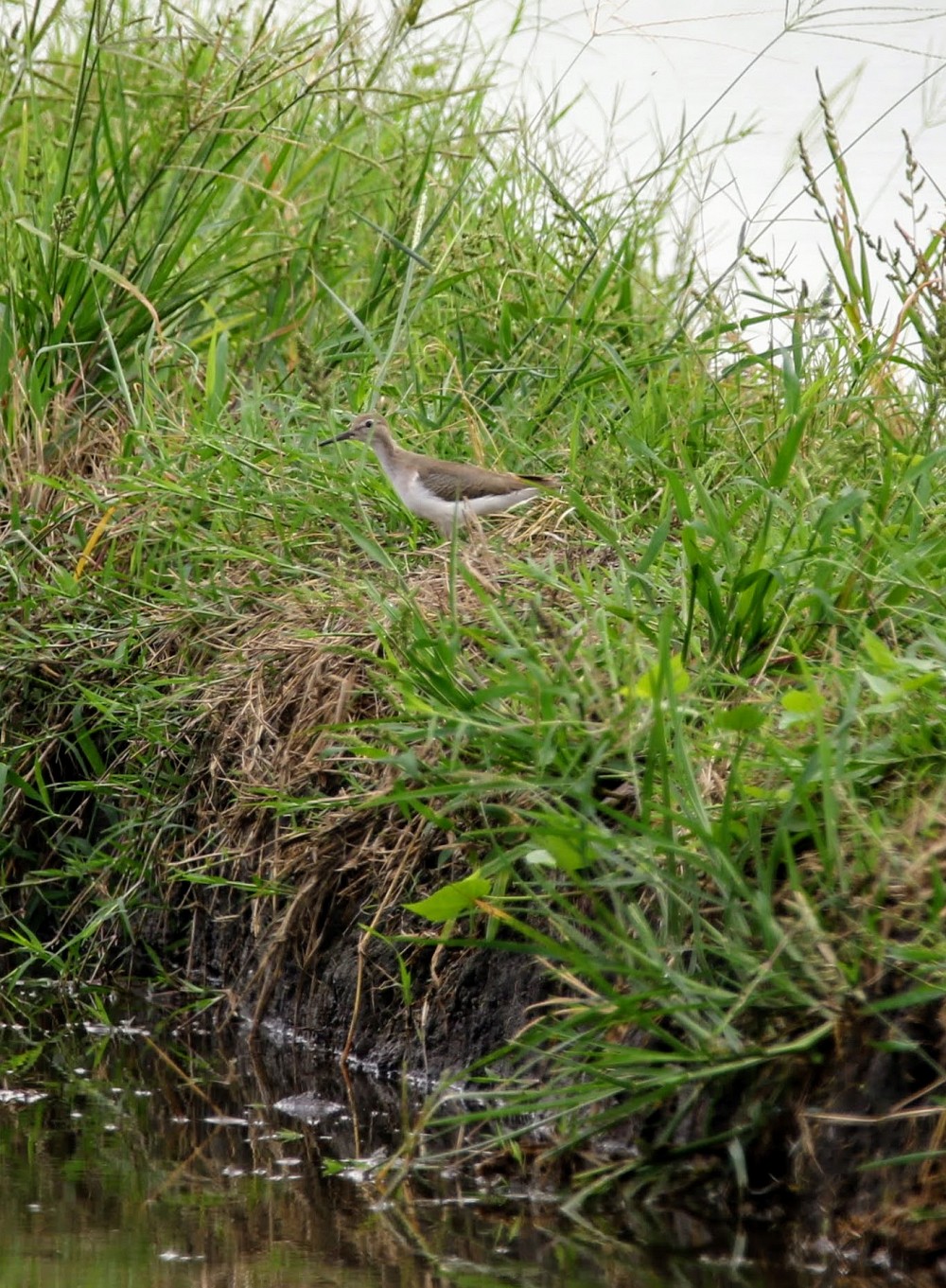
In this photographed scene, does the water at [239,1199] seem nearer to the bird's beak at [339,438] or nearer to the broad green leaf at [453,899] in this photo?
the broad green leaf at [453,899]

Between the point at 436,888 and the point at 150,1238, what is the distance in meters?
0.98

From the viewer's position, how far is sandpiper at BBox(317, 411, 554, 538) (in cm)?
450

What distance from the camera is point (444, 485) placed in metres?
4.56

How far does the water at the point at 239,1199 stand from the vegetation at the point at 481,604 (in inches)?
7.3

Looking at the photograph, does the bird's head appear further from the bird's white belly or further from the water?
the water

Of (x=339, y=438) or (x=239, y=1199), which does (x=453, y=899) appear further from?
(x=339, y=438)

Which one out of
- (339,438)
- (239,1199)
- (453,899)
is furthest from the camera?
(339,438)

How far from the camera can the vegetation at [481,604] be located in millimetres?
2859

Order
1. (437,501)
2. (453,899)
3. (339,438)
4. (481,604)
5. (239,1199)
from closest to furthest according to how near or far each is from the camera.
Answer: (239,1199) → (453,899) → (481,604) → (437,501) → (339,438)

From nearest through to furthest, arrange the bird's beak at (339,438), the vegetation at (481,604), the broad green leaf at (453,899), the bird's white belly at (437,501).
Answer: the vegetation at (481,604) < the broad green leaf at (453,899) < the bird's white belly at (437,501) < the bird's beak at (339,438)

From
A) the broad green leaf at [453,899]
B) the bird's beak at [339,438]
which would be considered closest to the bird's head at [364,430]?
the bird's beak at [339,438]

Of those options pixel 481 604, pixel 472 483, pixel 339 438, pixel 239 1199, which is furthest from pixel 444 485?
pixel 239 1199

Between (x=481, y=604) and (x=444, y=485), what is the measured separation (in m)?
0.75

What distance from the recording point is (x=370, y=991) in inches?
145
